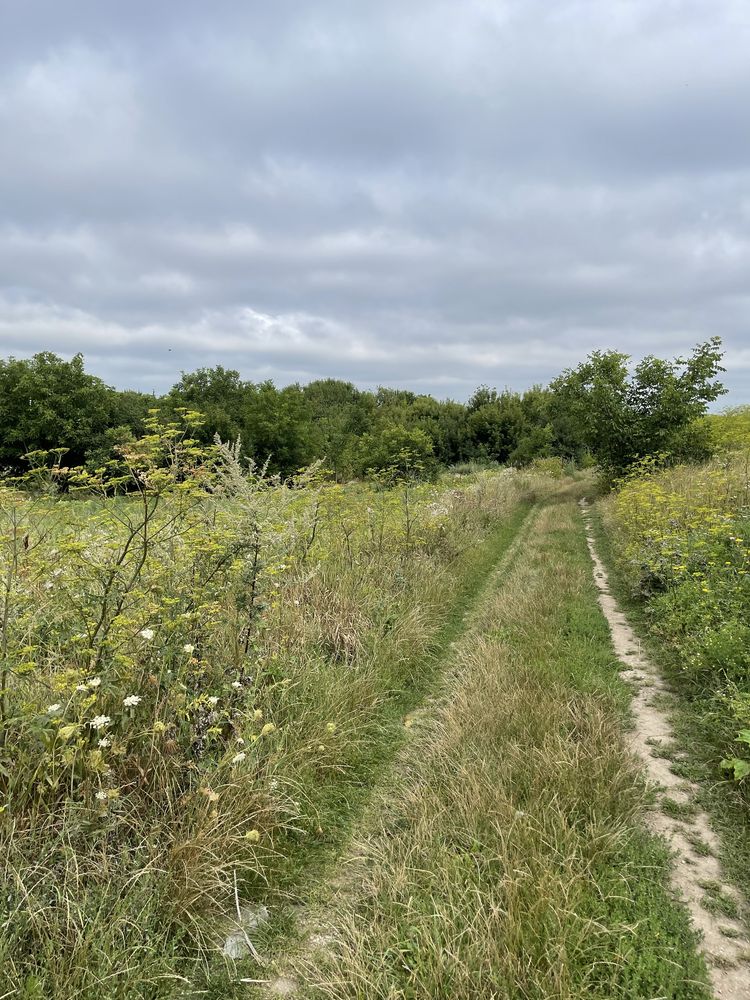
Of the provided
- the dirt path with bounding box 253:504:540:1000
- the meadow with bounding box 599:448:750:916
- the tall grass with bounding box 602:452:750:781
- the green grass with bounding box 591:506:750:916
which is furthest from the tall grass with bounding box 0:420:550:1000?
the tall grass with bounding box 602:452:750:781

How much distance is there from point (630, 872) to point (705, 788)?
119 centimetres

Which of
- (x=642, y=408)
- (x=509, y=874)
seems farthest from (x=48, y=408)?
(x=509, y=874)

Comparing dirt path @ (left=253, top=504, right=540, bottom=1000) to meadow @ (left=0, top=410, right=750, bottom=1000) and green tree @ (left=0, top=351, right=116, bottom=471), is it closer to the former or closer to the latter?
meadow @ (left=0, top=410, right=750, bottom=1000)

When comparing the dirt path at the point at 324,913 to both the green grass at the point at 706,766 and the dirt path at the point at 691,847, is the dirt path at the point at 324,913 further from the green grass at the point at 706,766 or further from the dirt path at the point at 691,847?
the green grass at the point at 706,766

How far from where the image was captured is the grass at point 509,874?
2088 mm

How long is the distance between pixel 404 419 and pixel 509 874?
4735 centimetres

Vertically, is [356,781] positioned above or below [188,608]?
below

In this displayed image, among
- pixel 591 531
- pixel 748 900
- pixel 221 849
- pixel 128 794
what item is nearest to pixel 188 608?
pixel 128 794

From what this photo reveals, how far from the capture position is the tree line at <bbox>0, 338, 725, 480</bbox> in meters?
18.9

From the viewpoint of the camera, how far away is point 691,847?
→ 2.94 meters

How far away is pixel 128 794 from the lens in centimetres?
270

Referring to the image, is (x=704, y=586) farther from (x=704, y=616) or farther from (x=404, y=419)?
(x=404, y=419)

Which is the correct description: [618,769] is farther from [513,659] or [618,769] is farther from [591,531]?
[591,531]

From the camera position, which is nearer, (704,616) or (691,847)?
(691,847)
